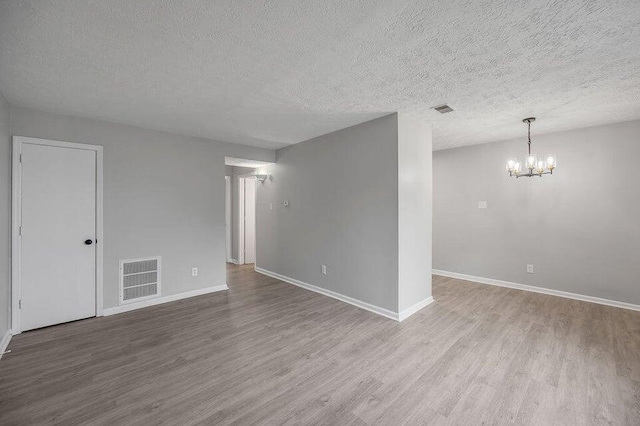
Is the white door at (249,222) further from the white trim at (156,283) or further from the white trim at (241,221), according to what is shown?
the white trim at (156,283)

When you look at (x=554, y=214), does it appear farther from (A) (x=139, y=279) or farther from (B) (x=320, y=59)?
(A) (x=139, y=279)

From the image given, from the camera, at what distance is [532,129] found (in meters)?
4.00

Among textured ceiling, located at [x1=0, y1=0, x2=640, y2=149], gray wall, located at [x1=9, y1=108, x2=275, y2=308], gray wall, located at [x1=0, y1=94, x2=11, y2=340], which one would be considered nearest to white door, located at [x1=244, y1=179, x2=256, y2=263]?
gray wall, located at [x1=9, y1=108, x2=275, y2=308]

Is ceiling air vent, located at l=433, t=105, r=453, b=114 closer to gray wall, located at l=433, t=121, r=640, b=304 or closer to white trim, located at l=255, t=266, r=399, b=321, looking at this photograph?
gray wall, located at l=433, t=121, r=640, b=304

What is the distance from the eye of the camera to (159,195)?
3930mm

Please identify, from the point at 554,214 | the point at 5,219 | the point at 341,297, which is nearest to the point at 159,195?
the point at 5,219

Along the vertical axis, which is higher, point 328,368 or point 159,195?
point 159,195

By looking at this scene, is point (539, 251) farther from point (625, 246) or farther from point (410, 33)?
point (410, 33)

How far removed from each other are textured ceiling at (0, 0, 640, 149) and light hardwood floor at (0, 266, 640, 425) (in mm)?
2549

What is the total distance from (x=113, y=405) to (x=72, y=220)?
8.12ft

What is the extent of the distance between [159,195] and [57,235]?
1195mm

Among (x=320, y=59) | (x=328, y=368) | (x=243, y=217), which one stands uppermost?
(x=320, y=59)

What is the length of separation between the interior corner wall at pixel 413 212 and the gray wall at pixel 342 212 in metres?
0.10

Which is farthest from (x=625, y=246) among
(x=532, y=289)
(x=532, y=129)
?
(x=532, y=129)
